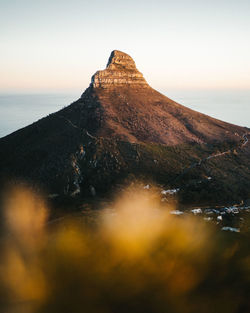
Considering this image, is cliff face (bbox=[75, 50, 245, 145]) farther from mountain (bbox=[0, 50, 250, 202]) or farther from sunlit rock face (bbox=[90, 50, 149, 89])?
mountain (bbox=[0, 50, 250, 202])

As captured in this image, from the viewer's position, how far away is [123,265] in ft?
211

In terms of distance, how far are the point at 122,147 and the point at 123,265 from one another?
76.2 meters

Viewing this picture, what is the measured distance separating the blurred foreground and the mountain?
26971 millimetres

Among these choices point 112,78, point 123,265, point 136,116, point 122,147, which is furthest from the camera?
point 112,78

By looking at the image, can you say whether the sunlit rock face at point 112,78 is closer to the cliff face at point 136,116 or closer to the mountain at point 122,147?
the cliff face at point 136,116

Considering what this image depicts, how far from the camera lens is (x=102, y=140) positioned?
137m

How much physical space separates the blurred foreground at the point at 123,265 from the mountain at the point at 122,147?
26971 millimetres

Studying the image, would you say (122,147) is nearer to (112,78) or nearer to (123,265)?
(112,78)

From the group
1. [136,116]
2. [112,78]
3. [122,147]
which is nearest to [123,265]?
[122,147]

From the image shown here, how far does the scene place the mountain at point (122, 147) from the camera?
118 meters

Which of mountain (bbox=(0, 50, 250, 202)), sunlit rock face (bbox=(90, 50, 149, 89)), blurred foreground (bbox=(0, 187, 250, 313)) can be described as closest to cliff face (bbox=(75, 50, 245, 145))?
sunlit rock face (bbox=(90, 50, 149, 89))

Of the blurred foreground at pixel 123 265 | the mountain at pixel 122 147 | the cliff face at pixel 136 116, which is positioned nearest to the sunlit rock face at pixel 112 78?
the cliff face at pixel 136 116

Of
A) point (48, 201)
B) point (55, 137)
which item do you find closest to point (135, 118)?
point (55, 137)

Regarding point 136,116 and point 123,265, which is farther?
point 136,116
